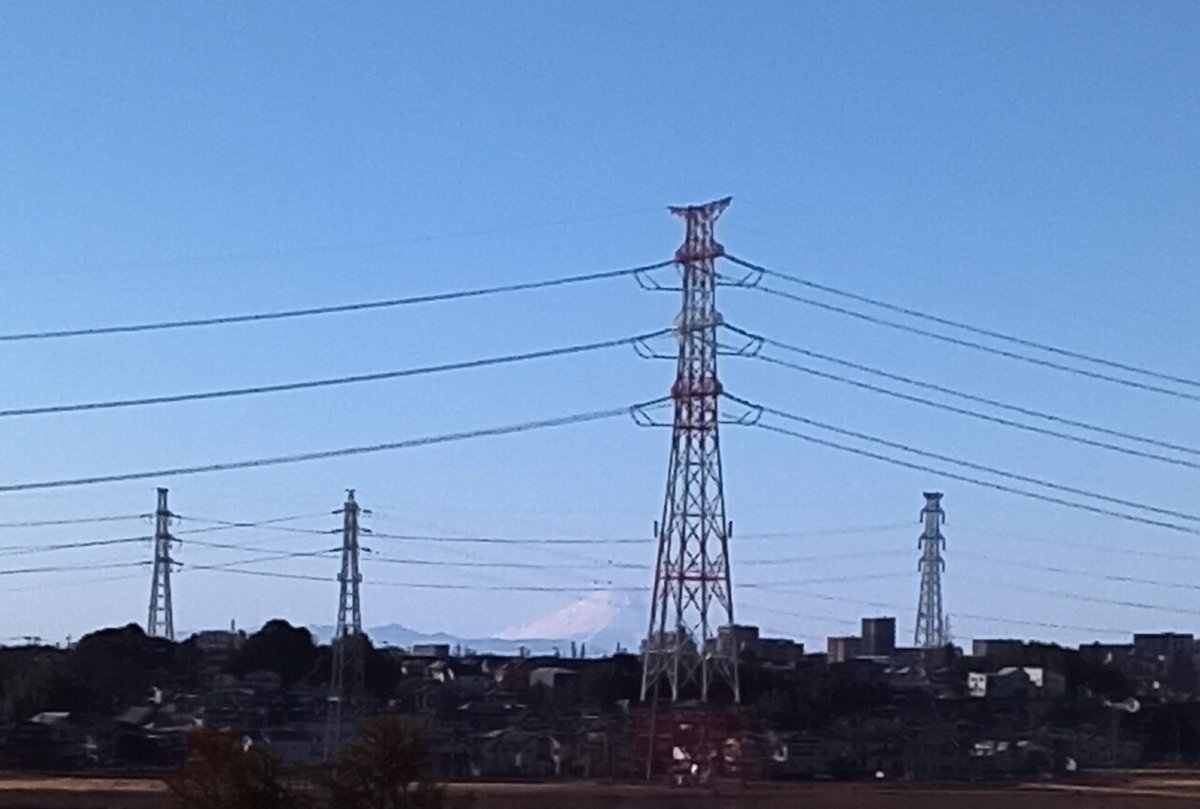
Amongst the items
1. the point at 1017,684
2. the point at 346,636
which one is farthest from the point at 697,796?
the point at 1017,684

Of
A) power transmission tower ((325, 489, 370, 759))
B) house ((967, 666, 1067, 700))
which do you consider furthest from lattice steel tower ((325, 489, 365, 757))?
house ((967, 666, 1067, 700))

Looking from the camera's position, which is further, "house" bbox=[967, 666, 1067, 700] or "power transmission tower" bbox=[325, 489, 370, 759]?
"house" bbox=[967, 666, 1067, 700]

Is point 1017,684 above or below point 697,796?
Answer: above

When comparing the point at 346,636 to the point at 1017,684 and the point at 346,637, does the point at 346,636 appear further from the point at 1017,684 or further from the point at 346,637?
the point at 1017,684

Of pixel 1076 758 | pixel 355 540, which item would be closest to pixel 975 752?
pixel 1076 758

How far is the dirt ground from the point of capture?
4409cm

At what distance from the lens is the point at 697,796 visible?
46219mm

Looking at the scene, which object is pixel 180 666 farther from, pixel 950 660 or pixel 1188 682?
pixel 1188 682

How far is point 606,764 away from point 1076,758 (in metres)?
20.9

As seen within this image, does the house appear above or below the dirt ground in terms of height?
above

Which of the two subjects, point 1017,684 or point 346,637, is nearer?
point 346,637

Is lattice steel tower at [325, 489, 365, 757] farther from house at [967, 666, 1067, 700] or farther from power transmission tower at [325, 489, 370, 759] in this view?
house at [967, 666, 1067, 700]

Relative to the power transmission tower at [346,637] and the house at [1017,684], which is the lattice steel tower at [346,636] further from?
the house at [1017,684]

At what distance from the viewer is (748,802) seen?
45.1 metres
